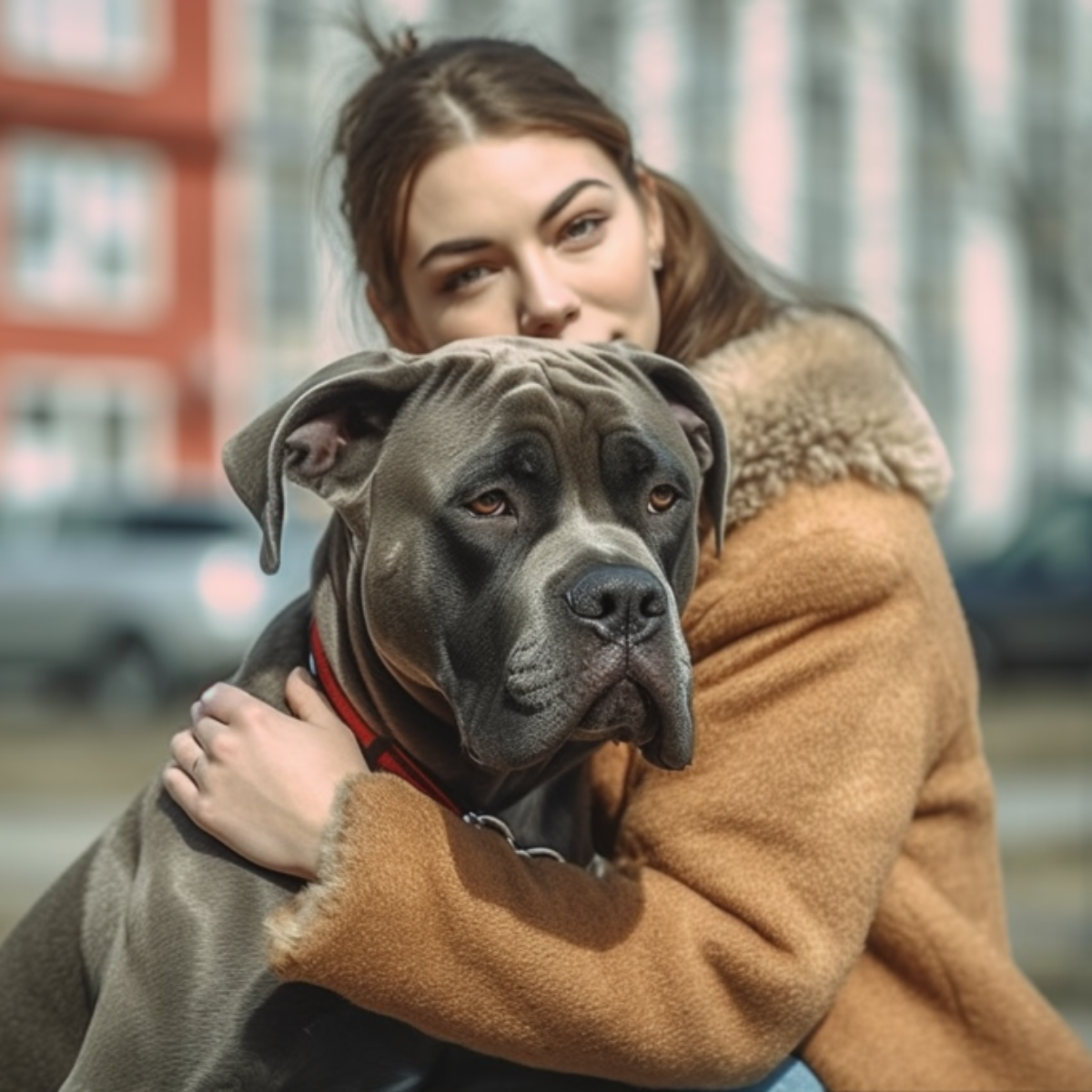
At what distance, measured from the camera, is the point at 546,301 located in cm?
320

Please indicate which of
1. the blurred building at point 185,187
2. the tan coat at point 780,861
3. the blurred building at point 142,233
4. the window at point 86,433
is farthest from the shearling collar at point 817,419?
the window at point 86,433

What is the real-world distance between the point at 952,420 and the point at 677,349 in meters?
32.0

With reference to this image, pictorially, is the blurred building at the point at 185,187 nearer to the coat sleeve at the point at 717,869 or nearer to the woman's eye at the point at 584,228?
the woman's eye at the point at 584,228

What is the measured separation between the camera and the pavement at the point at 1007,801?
24.7 ft

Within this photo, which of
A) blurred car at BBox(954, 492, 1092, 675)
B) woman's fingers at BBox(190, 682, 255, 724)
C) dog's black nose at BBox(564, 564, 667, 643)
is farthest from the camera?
blurred car at BBox(954, 492, 1092, 675)

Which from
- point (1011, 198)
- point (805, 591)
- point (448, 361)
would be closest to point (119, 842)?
point (448, 361)

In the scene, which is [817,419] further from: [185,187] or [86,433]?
[185,187]

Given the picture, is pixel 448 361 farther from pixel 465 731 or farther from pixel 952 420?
pixel 952 420

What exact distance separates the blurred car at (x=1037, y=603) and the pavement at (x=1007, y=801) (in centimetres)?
83

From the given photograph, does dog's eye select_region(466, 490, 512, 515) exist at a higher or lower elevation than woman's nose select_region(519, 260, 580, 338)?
lower

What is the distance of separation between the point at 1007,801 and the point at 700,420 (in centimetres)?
822

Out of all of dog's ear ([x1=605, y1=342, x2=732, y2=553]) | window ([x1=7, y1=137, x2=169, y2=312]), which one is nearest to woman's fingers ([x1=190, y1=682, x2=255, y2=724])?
dog's ear ([x1=605, y1=342, x2=732, y2=553])

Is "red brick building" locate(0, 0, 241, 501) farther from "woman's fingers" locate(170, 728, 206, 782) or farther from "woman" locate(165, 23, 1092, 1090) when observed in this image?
"woman's fingers" locate(170, 728, 206, 782)

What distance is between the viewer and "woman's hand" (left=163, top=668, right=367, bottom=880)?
104 inches
